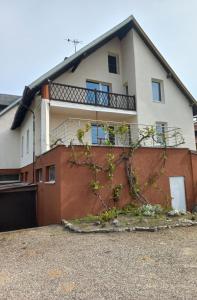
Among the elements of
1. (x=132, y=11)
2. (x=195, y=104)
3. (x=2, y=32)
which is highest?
(x=132, y=11)

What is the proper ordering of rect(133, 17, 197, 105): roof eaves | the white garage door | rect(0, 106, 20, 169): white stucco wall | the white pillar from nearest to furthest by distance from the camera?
1. the white pillar
2. the white garage door
3. rect(133, 17, 197, 105): roof eaves
4. rect(0, 106, 20, 169): white stucco wall

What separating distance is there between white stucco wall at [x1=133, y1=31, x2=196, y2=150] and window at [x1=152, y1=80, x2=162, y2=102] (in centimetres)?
34

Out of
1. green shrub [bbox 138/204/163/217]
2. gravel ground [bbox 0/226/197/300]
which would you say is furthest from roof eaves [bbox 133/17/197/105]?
gravel ground [bbox 0/226/197/300]

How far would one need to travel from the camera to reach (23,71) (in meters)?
16.8

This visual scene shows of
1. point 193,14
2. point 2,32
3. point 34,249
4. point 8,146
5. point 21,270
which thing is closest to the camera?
point 21,270

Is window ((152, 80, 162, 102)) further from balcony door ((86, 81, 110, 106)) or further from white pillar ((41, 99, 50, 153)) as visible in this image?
white pillar ((41, 99, 50, 153))

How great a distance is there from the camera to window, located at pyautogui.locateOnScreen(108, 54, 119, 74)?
17547 millimetres

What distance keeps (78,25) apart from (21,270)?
38.0 feet

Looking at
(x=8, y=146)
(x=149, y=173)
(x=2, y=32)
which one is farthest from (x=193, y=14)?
(x=8, y=146)

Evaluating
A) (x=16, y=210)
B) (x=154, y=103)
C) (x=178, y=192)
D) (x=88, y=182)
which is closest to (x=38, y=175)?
(x=16, y=210)

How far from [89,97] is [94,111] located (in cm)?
90

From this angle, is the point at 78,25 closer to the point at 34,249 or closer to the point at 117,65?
the point at 117,65

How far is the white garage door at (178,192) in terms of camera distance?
13297mm

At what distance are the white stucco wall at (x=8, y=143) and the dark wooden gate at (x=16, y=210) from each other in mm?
7243
